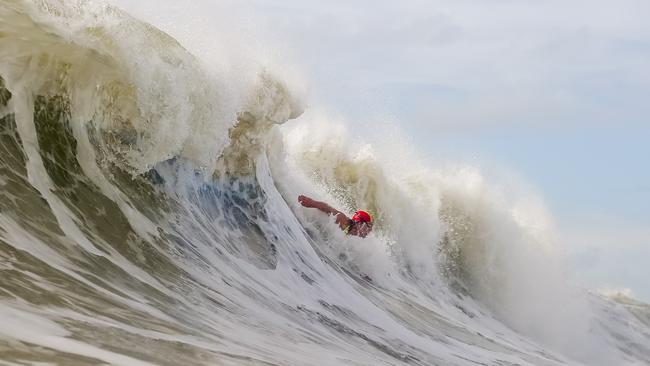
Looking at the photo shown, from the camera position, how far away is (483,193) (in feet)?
75.6

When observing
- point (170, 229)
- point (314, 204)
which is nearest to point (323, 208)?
point (314, 204)

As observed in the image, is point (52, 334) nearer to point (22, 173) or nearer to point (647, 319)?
point (22, 173)

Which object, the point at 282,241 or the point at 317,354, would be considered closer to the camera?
the point at 317,354

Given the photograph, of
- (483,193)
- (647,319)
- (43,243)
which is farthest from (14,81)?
(647,319)

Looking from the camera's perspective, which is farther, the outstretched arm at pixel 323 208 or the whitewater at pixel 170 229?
the outstretched arm at pixel 323 208

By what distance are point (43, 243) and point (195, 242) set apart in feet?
10.5

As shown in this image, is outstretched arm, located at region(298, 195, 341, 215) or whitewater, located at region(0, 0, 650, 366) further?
outstretched arm, located at region(298, 195, 341, 215)

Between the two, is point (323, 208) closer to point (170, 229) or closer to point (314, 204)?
point (314, 204)

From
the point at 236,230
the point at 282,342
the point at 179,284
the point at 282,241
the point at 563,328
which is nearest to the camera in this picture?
the point at 282,342

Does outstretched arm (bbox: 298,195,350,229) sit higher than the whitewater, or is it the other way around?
outstretched arm (bbox: 298,195,350,229)

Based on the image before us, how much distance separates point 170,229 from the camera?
9586mm

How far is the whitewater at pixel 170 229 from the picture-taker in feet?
19.5

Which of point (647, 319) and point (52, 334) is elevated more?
point (647, 319)

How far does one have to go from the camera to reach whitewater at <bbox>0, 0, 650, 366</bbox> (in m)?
5.94
